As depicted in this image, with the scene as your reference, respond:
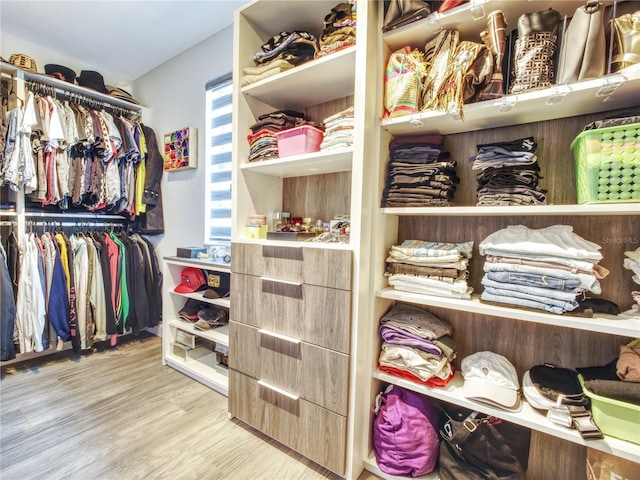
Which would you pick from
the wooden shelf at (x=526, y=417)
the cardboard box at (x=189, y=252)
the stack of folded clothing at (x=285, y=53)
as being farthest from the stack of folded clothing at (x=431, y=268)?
the cardboard box at (x=189, y=252)

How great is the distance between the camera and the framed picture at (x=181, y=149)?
2.40 meters

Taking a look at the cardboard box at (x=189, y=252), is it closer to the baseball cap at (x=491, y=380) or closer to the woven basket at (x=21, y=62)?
the woven basket at (x=21, y=62)

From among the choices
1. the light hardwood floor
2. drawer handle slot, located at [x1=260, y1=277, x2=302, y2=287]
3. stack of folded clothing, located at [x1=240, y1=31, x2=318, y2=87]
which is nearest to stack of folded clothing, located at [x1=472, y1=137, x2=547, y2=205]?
drawer handle slot, located at [x1=260, y1=277, x2=302, y2=287]

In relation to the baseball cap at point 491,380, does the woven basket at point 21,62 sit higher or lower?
higher

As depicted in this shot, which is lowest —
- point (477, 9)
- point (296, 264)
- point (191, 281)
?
point (191, 281)

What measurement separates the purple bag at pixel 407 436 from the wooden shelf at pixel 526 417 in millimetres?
90

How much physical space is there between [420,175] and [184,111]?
224cm

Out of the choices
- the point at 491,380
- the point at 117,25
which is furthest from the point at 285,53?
the point at 491,380

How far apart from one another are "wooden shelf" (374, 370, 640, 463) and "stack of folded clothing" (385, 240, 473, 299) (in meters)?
0.38

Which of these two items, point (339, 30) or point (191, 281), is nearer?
point (339, 30)

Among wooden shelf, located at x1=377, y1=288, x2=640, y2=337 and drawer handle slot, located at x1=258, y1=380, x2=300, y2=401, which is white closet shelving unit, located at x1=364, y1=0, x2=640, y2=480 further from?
drawer handle slot, located at x1=258, y1=380, x2=300, y2=401

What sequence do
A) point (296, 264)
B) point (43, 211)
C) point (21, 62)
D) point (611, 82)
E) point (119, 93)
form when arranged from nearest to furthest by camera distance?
point (611, 82) < point (296, 264) < point (21, 62) < point (43, 211) < point (119, 93)

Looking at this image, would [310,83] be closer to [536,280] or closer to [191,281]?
[536,280]

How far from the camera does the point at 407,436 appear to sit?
1183 mm
